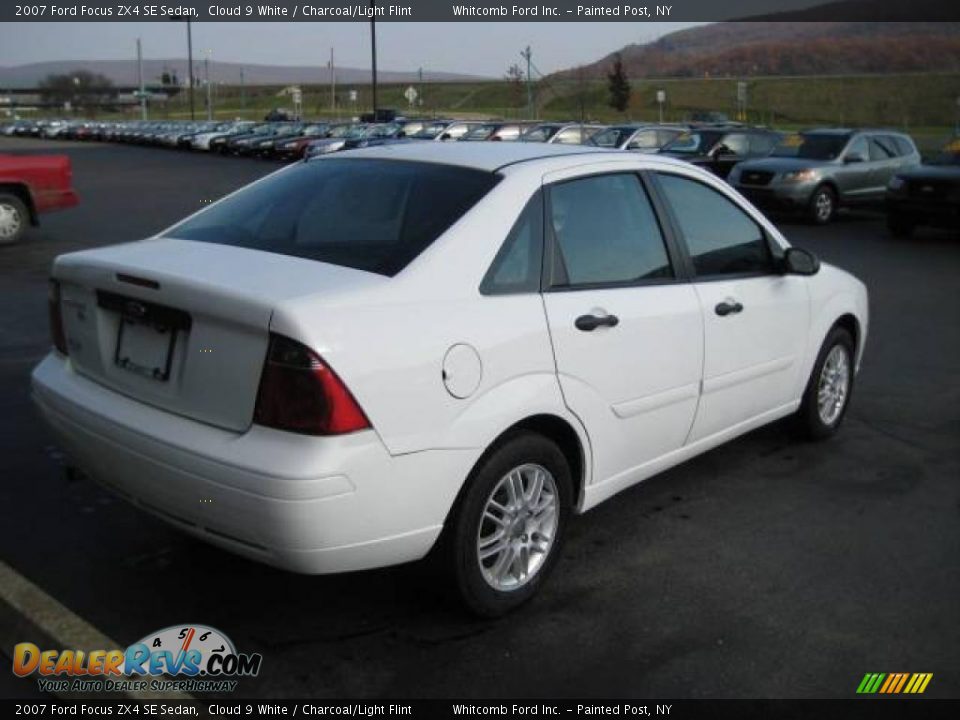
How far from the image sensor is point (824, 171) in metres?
18.1

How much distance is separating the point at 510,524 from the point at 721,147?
1953cm

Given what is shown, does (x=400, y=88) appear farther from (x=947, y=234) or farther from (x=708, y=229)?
(x=708, y=229)

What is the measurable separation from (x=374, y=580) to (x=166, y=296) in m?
1.36

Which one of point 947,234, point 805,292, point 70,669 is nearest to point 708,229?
point 805,292

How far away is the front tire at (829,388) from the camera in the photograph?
18.1ft

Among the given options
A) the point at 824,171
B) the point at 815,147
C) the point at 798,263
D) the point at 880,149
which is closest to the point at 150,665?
the point at 798,263

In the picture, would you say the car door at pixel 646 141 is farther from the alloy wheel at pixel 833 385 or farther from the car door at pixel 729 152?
the alloy wheel at pixel 833 385

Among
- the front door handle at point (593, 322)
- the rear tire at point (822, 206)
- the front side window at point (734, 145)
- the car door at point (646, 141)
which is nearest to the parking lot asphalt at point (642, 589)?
the front door handle at point (593, 322)

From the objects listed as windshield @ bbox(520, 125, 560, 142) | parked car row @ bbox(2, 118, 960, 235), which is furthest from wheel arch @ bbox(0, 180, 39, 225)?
windshield @ bbox(520, 125, 560, 142)

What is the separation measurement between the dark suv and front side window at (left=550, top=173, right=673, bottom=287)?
58.5ft

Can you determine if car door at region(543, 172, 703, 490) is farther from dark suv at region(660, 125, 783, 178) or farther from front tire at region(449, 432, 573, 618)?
dark suv at region(660, 125, 783, 178)

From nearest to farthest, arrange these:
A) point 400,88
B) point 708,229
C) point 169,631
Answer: point 169,631
point 708,229
point 400,88

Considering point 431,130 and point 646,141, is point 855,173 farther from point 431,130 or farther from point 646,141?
point 431,130

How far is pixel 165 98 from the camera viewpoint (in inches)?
5256
